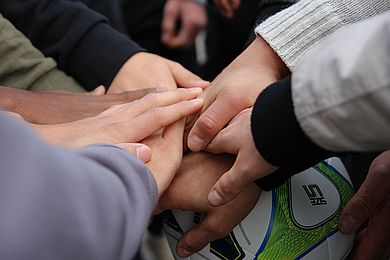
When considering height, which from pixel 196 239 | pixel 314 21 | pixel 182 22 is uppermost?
pixel 314 21

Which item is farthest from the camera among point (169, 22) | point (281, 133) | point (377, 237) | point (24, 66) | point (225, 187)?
point (169, 22)

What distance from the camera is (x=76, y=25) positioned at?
3.86 feet

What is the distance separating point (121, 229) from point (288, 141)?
266mm

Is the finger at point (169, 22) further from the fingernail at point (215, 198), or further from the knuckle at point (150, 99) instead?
the fingernail at point (215, 198)

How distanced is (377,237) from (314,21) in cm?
38

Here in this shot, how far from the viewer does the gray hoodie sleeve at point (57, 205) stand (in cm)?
51

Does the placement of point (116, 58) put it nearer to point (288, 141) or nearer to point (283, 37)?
→ point (283, 37)

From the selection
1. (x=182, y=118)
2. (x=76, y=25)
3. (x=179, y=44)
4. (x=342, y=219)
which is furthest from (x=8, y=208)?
(x=179, y=44)

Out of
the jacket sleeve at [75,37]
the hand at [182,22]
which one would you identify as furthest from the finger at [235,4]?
the jacket sleeve at [75,37]

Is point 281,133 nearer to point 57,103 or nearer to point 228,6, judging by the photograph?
point 57,103

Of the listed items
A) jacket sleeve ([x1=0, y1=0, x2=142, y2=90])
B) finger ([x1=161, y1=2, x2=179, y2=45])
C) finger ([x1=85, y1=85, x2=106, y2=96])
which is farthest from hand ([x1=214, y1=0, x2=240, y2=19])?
finger ([x1=85, y1=85, x2=106, y2=96])

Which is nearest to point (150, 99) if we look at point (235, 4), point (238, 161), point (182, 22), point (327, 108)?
point (238, 161)

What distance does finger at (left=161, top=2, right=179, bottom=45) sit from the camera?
1.87 m

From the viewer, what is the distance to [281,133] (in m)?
0.77
